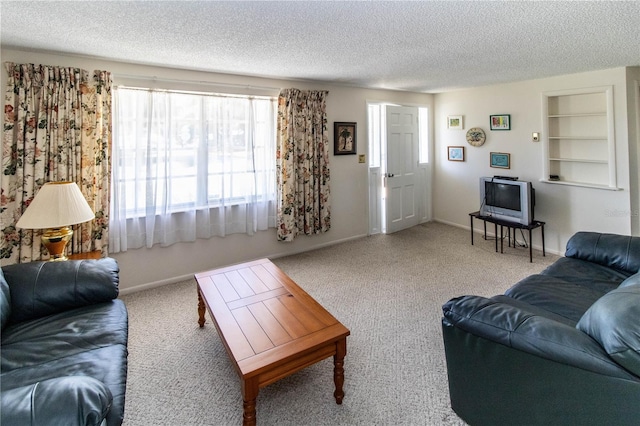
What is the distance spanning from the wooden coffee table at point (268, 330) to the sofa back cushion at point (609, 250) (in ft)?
6.59

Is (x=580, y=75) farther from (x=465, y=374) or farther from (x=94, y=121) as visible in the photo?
(x=94, y=121)

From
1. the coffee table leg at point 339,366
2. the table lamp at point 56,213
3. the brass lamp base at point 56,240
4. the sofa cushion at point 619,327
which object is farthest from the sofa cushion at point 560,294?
the brass lamp base at point 56,240

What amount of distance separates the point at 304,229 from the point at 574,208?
3.36 m

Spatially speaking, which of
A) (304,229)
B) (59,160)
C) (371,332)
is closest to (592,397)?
(371,332)

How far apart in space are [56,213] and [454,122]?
533cm

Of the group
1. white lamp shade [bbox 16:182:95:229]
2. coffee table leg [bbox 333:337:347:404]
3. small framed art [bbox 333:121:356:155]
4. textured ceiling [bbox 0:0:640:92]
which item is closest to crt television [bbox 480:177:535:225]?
textured ceiling [bbox 0:0:640:92]

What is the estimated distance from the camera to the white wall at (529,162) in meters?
3.70

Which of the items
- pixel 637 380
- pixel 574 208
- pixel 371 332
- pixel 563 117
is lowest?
pixel 371 332

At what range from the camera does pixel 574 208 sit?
4105 millimetres

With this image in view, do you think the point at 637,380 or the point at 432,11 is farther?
the point at 432,11

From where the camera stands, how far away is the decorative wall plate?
16.6 feet

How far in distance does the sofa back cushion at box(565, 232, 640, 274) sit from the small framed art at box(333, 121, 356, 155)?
2.90 metres

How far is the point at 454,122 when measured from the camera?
5.47 meters

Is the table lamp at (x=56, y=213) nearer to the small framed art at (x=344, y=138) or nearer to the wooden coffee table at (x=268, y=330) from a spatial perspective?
the wooden coffee table at (x=268, y=330)
